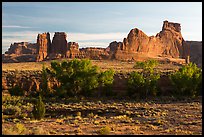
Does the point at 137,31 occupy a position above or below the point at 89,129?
above

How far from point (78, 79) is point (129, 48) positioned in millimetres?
59278

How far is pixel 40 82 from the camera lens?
4084 centimetres

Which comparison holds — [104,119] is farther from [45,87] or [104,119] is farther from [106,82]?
[45,87]

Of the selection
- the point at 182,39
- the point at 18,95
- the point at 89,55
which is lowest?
the point at 18,95

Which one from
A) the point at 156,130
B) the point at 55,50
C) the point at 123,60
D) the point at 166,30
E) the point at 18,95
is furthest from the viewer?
the point at 166,30

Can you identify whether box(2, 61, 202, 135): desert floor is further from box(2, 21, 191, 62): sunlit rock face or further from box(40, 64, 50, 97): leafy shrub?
box(2, 21, 191, 62): sunlit rock face

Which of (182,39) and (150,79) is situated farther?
(182,39)

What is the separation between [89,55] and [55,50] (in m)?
12.5

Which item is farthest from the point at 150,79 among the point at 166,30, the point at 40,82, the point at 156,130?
the point at 166,30

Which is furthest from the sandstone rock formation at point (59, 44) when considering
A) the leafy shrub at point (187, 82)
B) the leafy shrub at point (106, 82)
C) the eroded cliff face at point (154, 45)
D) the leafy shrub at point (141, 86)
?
the leafy shrub at point (187, 82)

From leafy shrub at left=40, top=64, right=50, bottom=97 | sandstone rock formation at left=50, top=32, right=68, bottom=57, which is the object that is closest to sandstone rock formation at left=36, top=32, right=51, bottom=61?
sandstone rock formation at left=50, top=32, right=68, bottom=57

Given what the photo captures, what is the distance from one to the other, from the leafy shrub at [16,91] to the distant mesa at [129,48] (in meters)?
51.7

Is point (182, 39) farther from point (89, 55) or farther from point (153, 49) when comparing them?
point (89, 55)

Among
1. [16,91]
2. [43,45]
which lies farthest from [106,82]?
[43,45]
